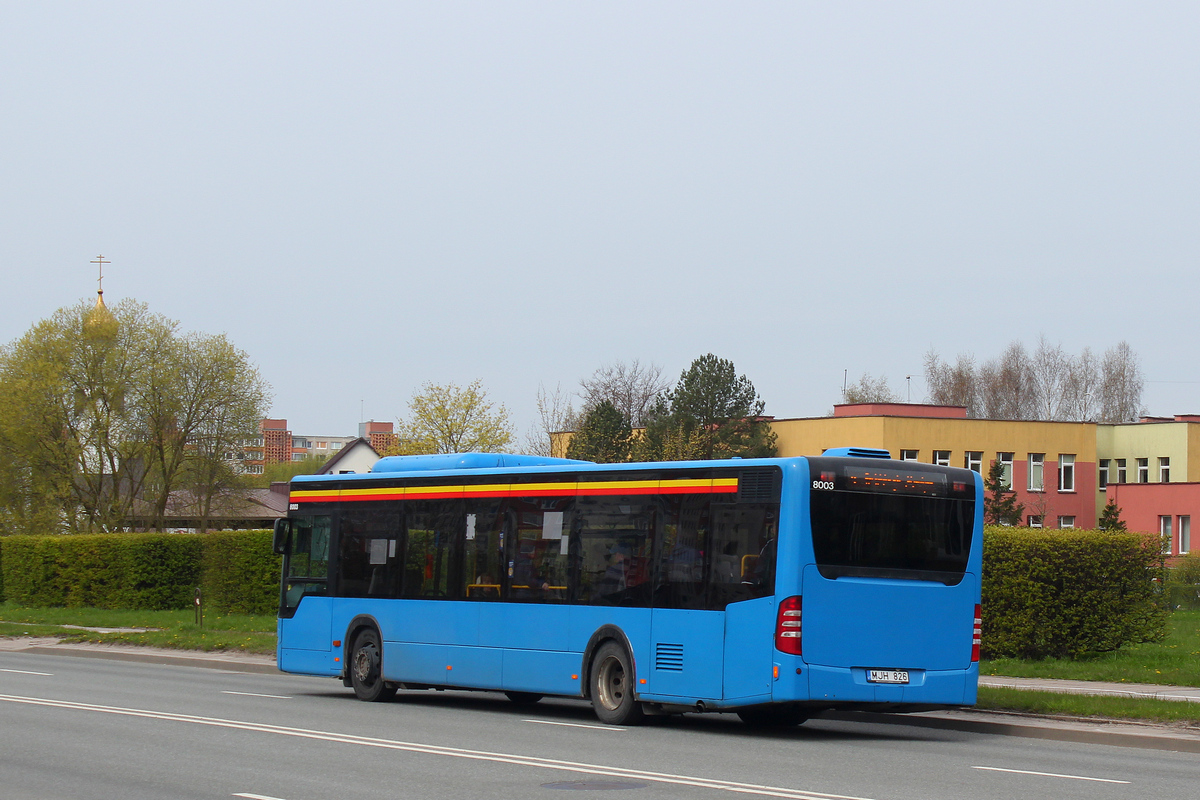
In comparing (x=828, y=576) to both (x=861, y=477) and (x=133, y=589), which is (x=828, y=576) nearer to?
(x=861, y=477)

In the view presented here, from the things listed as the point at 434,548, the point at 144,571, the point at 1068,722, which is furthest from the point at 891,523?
the point at 144,571

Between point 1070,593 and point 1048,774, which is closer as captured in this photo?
point 1048,774

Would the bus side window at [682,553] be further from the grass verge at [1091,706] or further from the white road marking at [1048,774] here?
the grass verge at [1091,706]

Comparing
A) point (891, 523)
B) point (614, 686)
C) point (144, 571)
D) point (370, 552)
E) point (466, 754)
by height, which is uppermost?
point (891, 523)

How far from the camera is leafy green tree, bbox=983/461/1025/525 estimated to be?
61250mm

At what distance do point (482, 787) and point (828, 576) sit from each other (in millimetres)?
5079

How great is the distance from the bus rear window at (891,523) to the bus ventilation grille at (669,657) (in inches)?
70.0

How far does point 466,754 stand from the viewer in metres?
12.4

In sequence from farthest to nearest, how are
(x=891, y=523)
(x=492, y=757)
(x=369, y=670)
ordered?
(x=369, y=670)
(x=891, y=523)
(x=492, y=757)

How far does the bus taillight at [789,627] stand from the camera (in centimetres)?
1391

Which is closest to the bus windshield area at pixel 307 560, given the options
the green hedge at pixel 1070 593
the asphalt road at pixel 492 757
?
the asphalt road at pixel 492 757

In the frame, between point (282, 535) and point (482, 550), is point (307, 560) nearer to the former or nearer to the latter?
point (282, 535)

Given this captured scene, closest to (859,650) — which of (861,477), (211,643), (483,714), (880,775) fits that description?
(861,477)

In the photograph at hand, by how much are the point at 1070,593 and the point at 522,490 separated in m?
8.93
